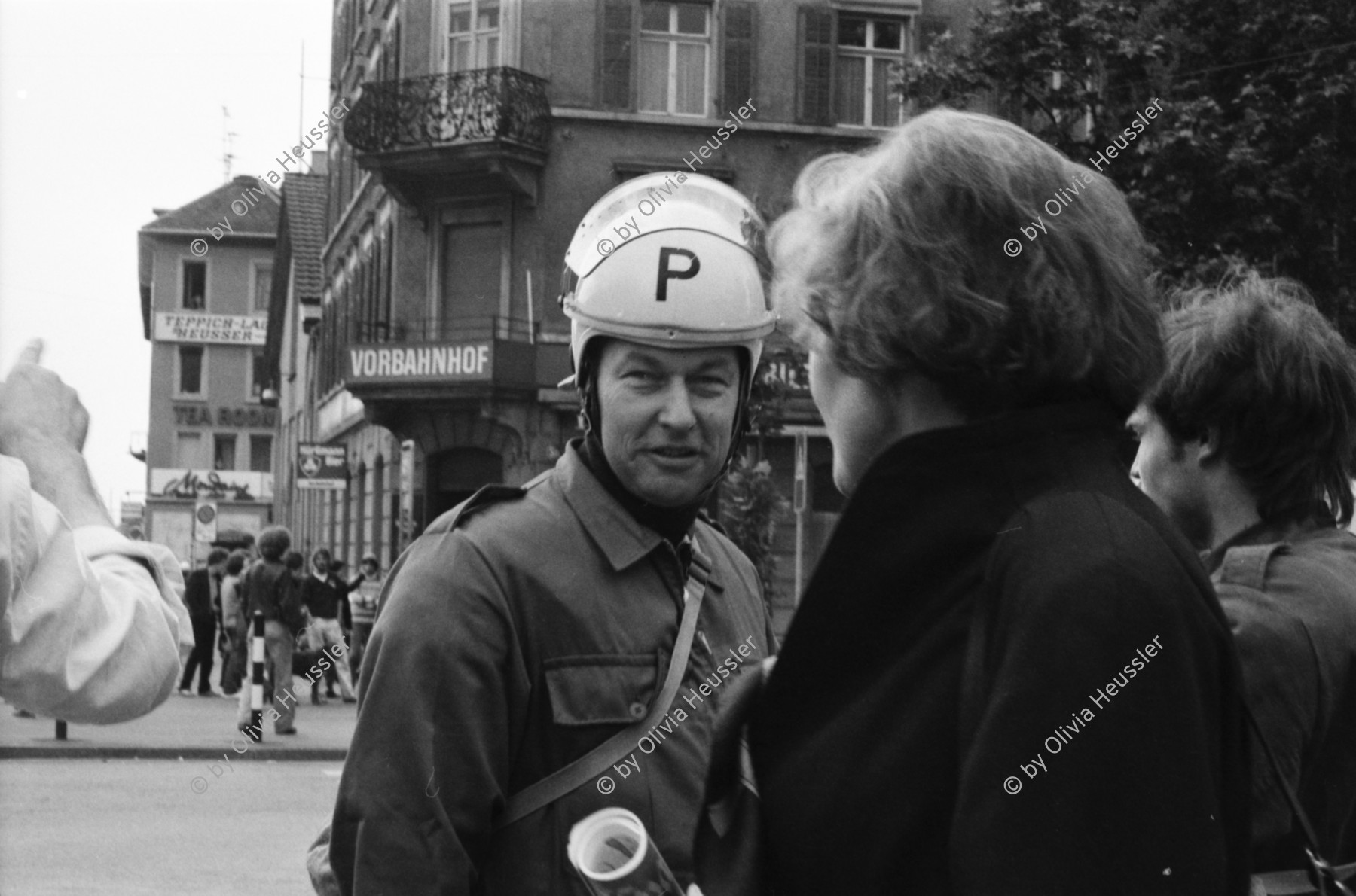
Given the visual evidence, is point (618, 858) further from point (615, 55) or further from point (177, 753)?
point (615, 55)

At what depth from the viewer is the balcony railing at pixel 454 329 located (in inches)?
936

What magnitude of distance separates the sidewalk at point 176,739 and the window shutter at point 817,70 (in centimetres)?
1128

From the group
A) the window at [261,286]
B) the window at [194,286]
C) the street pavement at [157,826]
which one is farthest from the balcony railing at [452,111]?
the window at [194,286]

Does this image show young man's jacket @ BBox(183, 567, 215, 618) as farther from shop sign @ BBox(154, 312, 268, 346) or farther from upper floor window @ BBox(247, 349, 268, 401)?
shop sign @ BBox(154, 312, 268, 346)

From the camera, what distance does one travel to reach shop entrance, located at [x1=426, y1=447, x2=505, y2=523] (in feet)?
80.1

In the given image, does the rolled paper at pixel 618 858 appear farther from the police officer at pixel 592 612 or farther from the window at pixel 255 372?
the window at pixel 255 372

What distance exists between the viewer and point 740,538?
52.3ft

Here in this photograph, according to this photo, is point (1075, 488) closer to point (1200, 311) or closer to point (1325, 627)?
point (1325, 627)

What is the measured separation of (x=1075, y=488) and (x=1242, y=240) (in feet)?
56.6

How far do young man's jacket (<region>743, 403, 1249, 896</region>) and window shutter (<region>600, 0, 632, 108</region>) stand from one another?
2294 cm

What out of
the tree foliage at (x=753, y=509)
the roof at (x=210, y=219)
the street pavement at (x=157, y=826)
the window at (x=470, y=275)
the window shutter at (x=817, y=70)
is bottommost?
the street pavement at (x=157, y=826)

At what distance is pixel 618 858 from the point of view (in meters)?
1.78

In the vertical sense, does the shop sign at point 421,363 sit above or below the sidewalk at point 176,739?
above

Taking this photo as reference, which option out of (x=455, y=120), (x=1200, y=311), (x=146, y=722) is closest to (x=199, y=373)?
(x=455, y=120)
